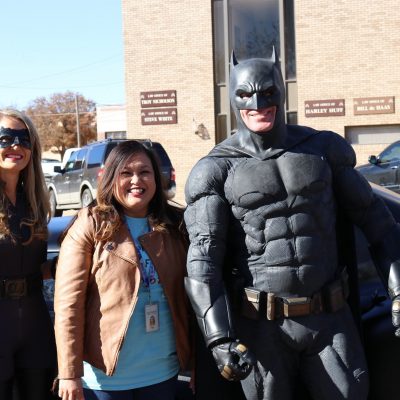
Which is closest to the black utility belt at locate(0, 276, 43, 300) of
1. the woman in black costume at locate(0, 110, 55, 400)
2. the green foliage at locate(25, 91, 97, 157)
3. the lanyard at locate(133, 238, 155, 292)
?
the woman in black costume at locate(0, 110, 55, 400)

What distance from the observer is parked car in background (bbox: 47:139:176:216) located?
13.8 metres

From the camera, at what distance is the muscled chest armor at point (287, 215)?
2.42 m

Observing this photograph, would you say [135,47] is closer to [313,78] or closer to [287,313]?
[313,78]

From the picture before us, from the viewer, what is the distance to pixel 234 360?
2.29 meters

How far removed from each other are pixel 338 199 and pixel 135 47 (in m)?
17.8

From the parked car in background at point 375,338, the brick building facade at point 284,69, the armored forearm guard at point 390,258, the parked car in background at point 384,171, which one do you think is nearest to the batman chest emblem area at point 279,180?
the armored forearm guard at point 390,258

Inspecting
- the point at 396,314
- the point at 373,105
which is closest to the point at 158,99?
the point at 373,105

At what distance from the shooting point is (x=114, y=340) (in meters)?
2.44

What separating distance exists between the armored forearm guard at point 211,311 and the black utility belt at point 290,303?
11 centimetres

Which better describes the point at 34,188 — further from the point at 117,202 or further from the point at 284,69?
the point at 284,69

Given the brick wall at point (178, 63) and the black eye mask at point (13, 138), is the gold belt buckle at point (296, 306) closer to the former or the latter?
the black eye mask at point (13, 138)

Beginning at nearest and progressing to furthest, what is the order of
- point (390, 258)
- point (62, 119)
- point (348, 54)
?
1. point (390, 258)
2. point (348, 54)
3. point (62, 119)

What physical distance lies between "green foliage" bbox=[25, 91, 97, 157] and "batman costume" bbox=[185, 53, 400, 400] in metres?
46.8

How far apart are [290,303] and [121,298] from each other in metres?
0.66
